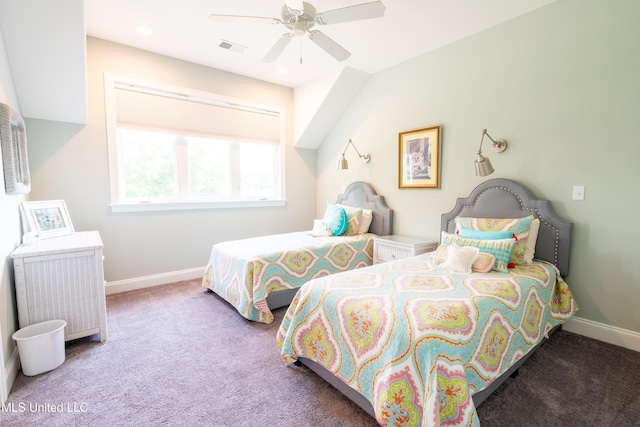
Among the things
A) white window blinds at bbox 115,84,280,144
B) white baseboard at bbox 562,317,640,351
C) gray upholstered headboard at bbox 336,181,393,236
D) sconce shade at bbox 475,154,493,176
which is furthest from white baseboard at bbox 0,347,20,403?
white baseboard at bbox 562,317,640,351

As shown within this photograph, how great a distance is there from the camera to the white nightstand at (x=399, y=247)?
310 centimetres

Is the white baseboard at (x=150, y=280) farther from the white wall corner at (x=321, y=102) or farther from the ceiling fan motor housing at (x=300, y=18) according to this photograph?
the ceiling fan motor housing at (x=300, y=18)

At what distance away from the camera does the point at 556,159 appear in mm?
2479

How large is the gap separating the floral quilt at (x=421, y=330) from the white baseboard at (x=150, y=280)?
2.26m

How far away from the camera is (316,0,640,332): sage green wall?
2182 millimetres

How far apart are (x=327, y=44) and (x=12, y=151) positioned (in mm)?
2252

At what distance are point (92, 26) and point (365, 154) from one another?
10.5 ft

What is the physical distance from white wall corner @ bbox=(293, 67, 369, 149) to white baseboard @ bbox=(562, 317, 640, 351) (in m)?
3.44

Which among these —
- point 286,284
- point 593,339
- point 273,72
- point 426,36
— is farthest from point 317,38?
point 593,339

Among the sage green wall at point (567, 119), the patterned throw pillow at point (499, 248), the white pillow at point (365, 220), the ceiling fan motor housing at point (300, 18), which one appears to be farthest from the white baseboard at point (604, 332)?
the ceiling fan motor housing at point (300, 18)

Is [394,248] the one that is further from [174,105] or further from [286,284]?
[174,105]

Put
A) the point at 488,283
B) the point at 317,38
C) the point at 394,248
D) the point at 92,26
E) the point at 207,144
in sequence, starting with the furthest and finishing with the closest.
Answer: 1. the point at 207,144
2. the point at 394,248
3. the point at 92,26
4. the point at 317,38
5. the point at 488,283

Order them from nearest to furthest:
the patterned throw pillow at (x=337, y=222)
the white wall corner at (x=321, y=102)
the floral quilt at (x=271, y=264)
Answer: the floral quilt at (x=271, y=264) → the patterned throw pillow at (x=337, y=222) → the white wall corner at (x=321, y=102)

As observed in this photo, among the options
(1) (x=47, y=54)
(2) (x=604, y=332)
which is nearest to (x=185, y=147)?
(1) (x=47, y=54)
